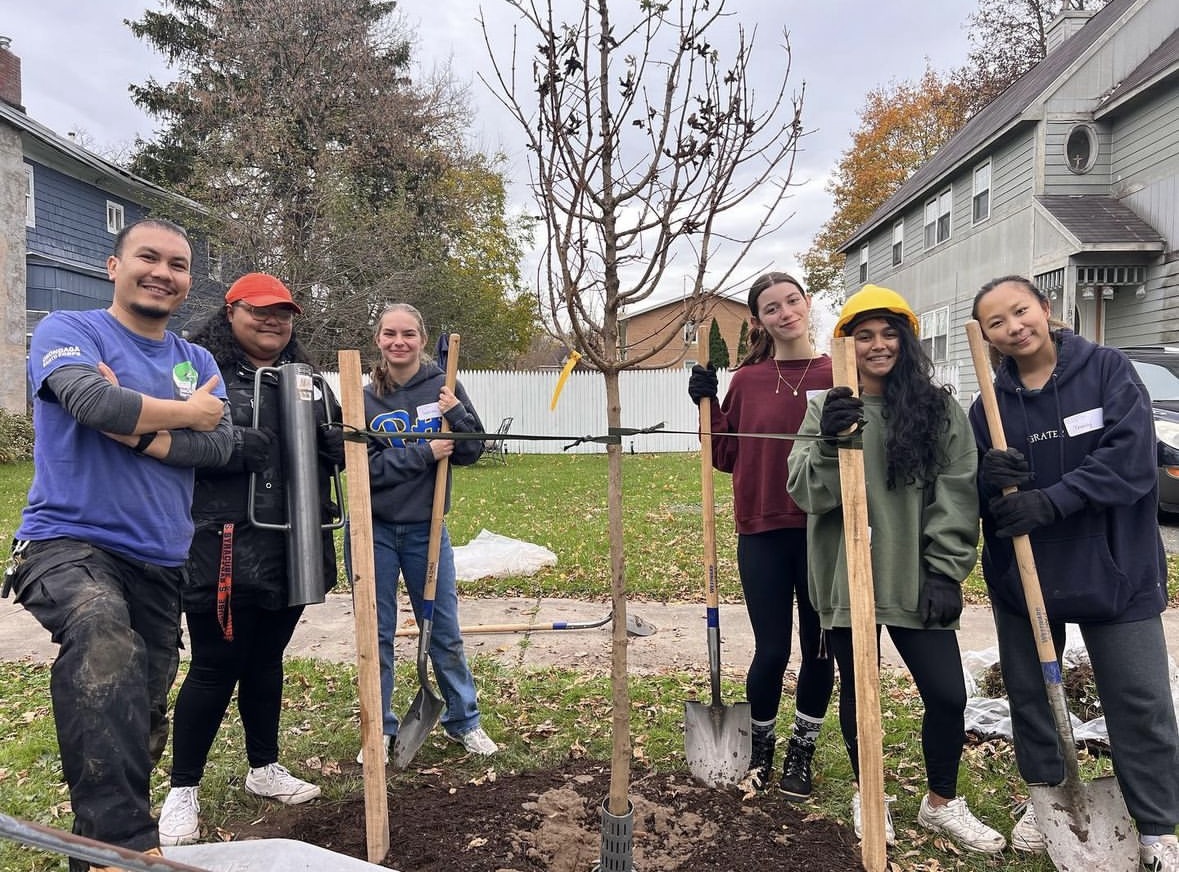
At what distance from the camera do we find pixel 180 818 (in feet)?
9.68

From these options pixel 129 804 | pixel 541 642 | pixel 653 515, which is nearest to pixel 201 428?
pixel 129 804

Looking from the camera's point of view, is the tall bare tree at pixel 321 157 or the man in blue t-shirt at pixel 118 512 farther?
the tall bare tree at pixel 321 157

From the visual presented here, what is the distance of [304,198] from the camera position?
57.5 feet

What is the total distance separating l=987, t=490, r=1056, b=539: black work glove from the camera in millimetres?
2566

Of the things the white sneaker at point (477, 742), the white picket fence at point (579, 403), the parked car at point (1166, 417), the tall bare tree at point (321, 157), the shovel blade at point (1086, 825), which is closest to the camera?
the shovel blade at point (1086, 825)

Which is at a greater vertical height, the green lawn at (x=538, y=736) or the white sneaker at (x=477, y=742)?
the white sneaker at (x=477, y=742)

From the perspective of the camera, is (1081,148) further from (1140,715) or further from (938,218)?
(1140,715)

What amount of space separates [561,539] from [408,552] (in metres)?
5.19

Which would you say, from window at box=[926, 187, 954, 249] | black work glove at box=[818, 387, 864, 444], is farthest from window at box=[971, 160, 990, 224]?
black work glove at box=[818, 387, 864, 444]

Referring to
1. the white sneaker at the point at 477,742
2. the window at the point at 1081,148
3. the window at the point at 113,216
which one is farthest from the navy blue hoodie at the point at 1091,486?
the window at the point at 113,216

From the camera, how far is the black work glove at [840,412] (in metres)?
2.44

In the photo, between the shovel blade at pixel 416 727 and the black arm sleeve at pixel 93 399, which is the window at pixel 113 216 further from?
the black arm sleeve at pixel 93 399

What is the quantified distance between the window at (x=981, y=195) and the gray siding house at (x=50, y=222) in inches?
658

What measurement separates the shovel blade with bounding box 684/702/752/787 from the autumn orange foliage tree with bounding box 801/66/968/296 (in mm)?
29229
